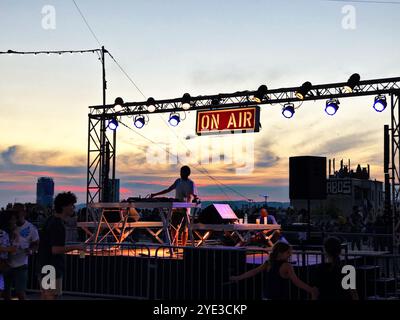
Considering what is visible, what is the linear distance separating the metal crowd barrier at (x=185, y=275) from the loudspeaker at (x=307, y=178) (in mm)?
1285

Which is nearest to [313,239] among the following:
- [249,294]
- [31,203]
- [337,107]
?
[337,107]

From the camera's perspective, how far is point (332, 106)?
13984mm

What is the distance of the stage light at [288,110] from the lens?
1451 centimetres

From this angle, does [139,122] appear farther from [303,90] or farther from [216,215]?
[216,215]

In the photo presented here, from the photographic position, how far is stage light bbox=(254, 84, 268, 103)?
14.6 meters

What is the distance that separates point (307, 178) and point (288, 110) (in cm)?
406

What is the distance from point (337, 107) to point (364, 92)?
722mm

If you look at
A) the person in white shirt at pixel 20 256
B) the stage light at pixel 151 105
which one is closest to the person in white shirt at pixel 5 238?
the person in white shirt at pixel 20 256

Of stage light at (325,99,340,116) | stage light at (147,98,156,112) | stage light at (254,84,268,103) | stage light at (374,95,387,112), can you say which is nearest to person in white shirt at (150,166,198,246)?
stage light at (254,84,268,103)

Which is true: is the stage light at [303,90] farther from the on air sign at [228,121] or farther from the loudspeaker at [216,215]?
the loudspeaker at [216,215]

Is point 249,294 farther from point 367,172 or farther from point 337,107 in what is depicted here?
point 367,172

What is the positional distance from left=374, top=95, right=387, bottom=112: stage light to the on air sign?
2768 mm

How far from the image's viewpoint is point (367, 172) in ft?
164

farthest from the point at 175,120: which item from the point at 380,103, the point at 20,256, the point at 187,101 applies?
the point at 20,256
